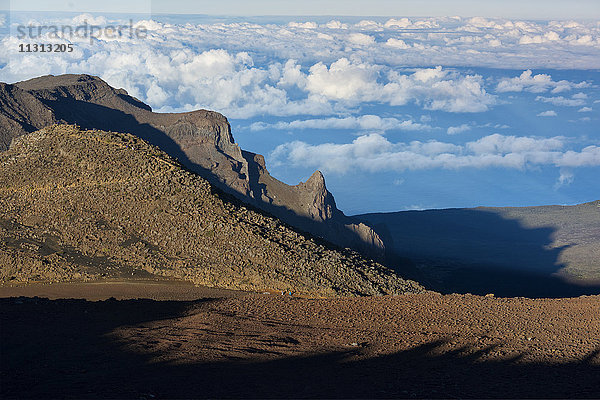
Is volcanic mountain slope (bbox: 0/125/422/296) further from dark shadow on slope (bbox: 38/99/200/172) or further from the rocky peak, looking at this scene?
dark shadow on slope (bbox: 38/99/200/172)

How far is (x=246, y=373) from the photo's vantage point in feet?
54.7

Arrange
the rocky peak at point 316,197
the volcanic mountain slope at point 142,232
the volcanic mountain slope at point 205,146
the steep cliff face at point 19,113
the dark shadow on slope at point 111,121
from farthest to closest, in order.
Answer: the rocky peak at point 316,197 → the dark shadow on slope at point 111,121 → the volcanic mountain slope at point 205,146 → the steep cliff face at point 19,113 → the volcanic mountain slope at point 142,232

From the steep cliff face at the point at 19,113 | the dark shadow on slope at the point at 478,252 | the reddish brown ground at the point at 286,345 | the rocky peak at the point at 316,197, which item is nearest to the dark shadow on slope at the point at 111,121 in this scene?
the steep cliff face at the point at 19,113

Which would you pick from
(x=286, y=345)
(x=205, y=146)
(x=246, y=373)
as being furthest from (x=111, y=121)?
(x=246, y=373)

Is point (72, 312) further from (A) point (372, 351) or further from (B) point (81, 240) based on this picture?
(A) point (372, 351)

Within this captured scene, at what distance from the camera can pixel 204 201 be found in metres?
31.2

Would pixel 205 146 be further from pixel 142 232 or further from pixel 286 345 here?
pixel 286 345

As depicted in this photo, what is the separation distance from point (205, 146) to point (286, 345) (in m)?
68.6

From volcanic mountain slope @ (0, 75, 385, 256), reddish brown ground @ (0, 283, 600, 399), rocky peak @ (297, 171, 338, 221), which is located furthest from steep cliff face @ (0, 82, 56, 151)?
reddish brown ground @ (0, 283, 600, 399)

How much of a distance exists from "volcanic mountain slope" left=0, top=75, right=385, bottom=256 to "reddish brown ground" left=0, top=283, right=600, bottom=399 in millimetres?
50520

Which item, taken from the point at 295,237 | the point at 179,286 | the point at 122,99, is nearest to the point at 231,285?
the point at 179,286

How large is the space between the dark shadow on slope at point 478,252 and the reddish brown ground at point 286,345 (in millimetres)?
47369

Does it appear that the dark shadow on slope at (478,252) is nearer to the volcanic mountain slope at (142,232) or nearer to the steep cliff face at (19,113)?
the volcanic mountain slope at (142,232)

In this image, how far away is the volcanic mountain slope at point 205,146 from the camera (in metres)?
76.1
